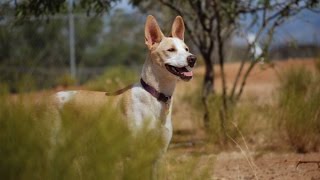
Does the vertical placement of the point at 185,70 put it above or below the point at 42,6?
above

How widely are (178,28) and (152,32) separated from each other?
30 centimetres

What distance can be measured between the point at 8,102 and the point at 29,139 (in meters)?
0.31

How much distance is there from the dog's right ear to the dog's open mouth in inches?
15.2

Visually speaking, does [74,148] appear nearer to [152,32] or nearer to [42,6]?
[152,32]

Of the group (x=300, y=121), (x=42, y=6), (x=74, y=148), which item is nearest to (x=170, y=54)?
(x=74, y=148)

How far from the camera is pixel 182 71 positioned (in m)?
5.09

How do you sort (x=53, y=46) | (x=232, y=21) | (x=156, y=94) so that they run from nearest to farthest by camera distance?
(x=156, y=94) < (x=232, y=21) < (x=53, y=46)

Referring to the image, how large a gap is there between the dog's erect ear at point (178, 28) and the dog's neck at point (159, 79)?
554mm

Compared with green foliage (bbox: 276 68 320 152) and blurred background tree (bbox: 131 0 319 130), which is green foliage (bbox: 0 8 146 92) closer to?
blurred background tree (bbox: 131 0 319 130)

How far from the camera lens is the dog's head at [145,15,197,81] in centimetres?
505

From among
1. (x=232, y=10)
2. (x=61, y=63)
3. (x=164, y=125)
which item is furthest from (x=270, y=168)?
(x=61, y=63)

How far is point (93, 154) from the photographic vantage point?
2.96 m

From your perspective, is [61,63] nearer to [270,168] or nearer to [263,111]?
[263,111]

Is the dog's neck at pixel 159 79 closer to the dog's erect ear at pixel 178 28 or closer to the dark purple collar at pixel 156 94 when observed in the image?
the dark purple collar at pixel 156 94
